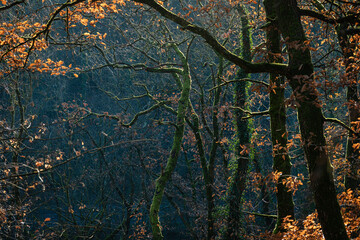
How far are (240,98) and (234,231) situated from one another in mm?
3923

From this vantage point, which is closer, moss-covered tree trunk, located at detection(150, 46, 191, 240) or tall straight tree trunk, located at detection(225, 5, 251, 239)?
moss-covered tree trunk, located at detection(150, 46, 191, 240)

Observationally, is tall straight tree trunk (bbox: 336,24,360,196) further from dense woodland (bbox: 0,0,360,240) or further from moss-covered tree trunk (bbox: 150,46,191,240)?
moss-covered tree trunk (bbox: 150,46,191,240)

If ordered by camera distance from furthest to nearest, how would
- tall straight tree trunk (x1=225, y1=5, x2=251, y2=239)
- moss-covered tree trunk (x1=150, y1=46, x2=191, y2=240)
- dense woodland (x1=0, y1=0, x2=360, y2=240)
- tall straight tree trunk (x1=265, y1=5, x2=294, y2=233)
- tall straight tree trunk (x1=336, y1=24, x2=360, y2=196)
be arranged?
tall straight tree trunk (x1=225, y1=5, x2=251, y2=239), moss-covered tree trunk (x1=150, y1=46, x2=191, y2=240), tall straight tree trunk (x1=265, y1=5, x2=294, y2=233), tall straight tree trunk (x1=336, y1=24, x2=360, y2=196), dense woodland (x1=0, y1=0, x2=360, y2=240)

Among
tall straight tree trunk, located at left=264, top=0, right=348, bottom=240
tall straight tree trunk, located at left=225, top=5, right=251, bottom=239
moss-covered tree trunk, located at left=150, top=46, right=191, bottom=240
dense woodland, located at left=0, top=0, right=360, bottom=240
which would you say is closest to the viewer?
tall straight tree trunk, located at left=264, top=0, right=348, bottom=240

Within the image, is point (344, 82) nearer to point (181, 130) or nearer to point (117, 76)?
point (181, 130)

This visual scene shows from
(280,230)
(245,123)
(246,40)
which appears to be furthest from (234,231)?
(246,40)

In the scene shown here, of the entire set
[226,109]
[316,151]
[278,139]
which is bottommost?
[316,151]

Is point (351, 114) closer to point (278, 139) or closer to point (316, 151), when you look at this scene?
point (278, 139)

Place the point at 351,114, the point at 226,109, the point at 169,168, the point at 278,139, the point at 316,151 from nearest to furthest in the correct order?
the point at 316,151 < the point at 278,139 < the point at 351,114 < the point at 226,109 < the point at 169,168

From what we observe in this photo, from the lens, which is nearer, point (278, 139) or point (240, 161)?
point (278, 139)

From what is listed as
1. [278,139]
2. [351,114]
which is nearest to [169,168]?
[278,139]

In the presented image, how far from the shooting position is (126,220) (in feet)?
47.5

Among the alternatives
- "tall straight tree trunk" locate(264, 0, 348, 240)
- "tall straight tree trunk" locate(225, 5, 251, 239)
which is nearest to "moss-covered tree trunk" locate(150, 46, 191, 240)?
"tall straight tree trunk" locate(225, 5, 251, 239)

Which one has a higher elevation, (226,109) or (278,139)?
(226,109)
